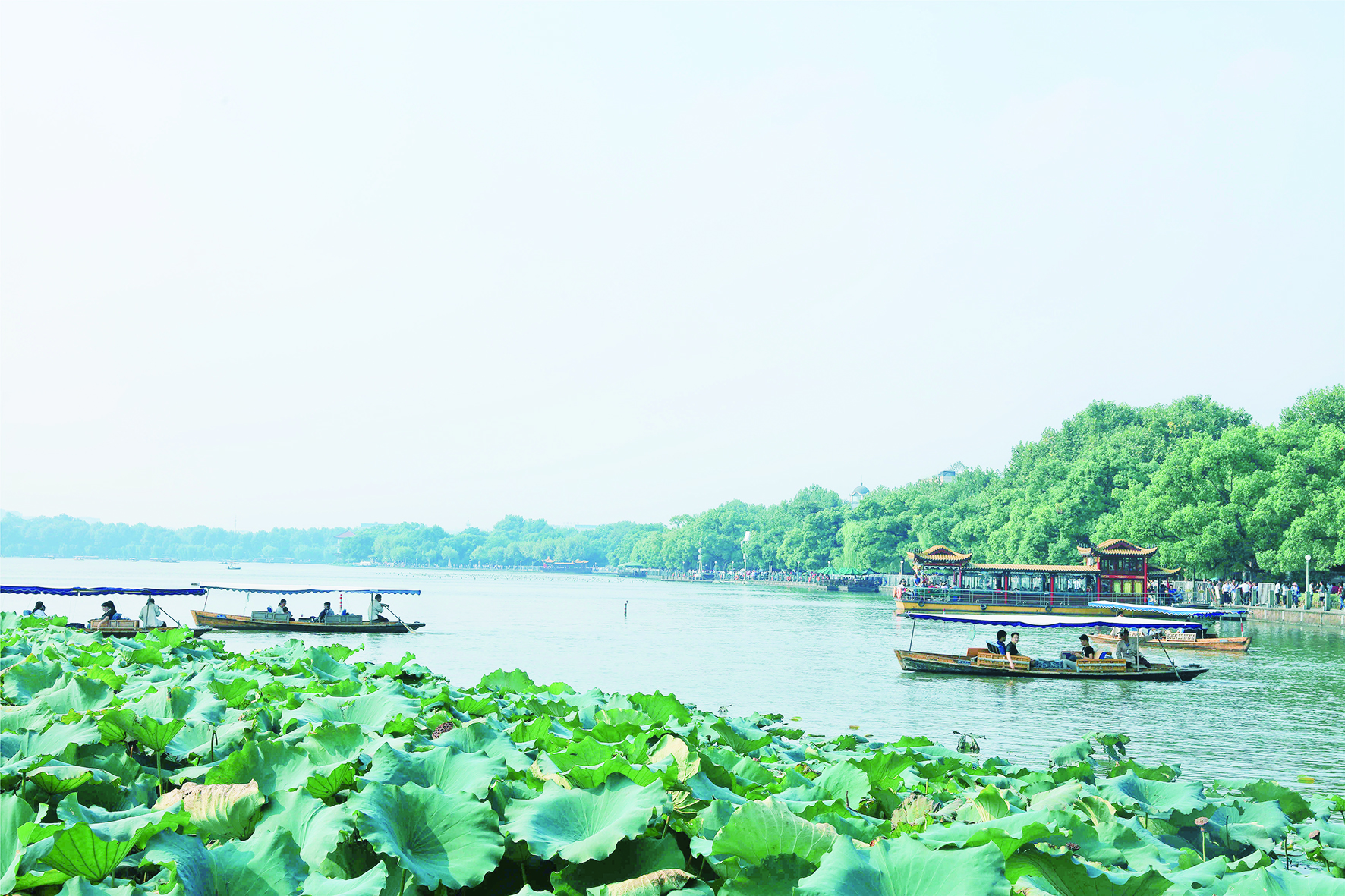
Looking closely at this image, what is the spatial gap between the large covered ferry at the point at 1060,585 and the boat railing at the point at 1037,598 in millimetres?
43

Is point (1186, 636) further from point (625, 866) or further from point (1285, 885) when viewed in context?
point (625, 866)

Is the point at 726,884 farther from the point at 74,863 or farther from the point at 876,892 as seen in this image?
the point at 74,863

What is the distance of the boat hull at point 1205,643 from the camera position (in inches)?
1467

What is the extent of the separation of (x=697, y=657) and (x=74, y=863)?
3429 cm

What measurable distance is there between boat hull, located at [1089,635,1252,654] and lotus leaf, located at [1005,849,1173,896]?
117 ft

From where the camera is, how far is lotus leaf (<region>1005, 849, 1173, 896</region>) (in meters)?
3.13

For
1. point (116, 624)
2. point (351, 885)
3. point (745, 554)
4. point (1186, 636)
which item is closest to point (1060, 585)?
point (1186, 636)

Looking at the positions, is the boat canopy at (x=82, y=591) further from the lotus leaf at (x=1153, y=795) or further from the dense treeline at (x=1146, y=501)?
the dense treeline at (x=1146, y=501)

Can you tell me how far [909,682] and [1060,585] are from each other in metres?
35.9

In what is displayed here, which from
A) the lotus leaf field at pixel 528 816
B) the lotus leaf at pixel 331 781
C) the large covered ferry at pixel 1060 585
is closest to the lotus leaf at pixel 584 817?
the lotus leaf field at pixel 528 816

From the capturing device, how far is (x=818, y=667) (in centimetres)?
3312

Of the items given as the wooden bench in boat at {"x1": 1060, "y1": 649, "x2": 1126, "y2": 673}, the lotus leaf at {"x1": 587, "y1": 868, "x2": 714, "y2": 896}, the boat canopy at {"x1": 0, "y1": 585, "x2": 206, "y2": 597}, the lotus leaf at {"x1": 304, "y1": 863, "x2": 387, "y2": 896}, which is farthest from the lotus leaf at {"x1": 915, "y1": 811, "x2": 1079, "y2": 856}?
the boat canopy at {"x1": 0, "y1": 585, "x2": 206, "y2": 597}

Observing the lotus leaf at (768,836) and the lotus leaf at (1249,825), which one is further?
the lotus leaf at (1249,825)

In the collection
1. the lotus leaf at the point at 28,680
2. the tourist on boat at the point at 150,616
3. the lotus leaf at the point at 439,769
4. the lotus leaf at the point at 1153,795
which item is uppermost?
the lotus leaf at the point at 439,769
